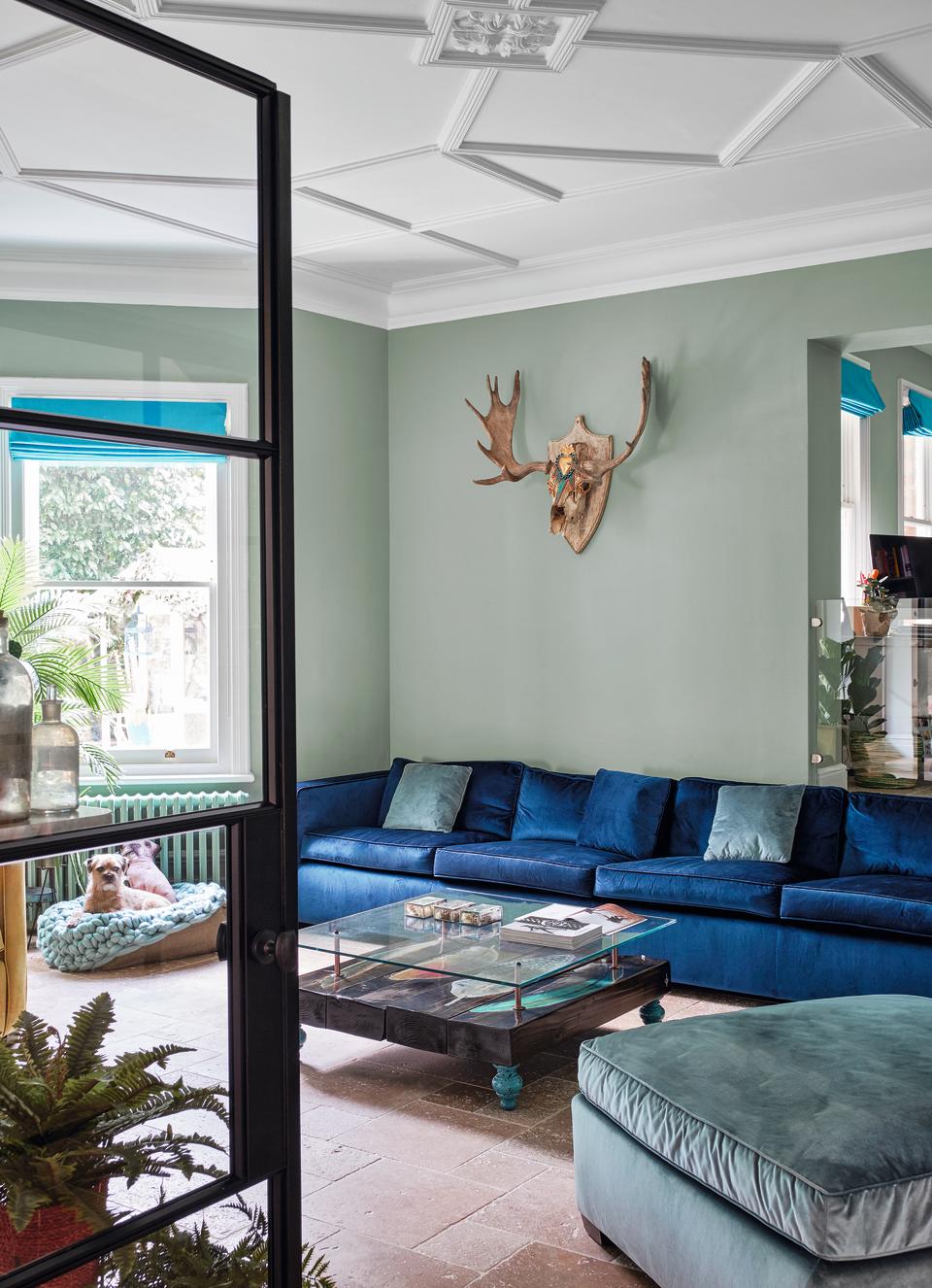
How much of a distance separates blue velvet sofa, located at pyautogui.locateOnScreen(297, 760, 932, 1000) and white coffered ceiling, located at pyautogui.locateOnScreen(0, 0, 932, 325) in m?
2.28

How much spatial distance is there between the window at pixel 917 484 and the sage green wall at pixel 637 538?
2.54 meters

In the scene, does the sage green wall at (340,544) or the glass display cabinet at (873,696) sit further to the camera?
the sage green wall at (340,544)

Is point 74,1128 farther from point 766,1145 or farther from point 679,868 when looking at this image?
point 679,868

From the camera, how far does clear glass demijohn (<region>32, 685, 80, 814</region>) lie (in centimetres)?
149

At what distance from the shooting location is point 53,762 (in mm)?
1512

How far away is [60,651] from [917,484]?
7.22m

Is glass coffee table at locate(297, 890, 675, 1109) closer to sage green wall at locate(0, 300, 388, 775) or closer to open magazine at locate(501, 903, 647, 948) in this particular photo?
open magazine at locate(501, 903, 647, 948)

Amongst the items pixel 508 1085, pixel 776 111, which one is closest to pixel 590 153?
pixel 776 111

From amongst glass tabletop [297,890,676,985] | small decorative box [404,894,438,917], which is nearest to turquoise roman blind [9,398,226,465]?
glass tabletop [297,890,676,985]

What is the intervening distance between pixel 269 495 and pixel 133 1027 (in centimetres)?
74

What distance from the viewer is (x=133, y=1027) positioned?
1.55 metres

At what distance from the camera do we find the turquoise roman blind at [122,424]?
4.92 feet

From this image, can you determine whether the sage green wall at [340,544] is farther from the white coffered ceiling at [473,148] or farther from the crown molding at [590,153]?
the crown molding at [590,153]

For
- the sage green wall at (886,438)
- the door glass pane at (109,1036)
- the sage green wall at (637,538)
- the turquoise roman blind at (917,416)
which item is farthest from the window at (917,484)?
the door glass pane at (109,1036)
